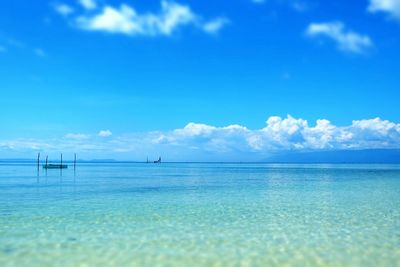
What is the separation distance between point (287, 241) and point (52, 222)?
11518mm

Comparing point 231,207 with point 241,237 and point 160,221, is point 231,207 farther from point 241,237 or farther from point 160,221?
point 241,237

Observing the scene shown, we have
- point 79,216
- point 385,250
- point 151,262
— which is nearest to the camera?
point 151,262

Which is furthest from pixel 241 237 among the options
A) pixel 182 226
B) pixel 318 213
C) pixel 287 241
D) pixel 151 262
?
pixel 318 213

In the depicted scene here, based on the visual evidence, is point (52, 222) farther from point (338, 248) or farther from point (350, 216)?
point (350, 216)

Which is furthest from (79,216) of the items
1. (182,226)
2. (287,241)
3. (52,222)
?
(287,241)

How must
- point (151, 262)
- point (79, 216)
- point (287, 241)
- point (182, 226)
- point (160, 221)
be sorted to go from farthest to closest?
point (79, 216)
point (160, 221)
point (182, 226)
point (287, 241)
point (151, 262)

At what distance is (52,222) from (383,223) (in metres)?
16.5

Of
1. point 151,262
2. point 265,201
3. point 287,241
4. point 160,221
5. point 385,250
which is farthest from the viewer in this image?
point 265,201

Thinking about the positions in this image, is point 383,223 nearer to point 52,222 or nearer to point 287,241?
point 287,241

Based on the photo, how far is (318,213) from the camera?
2264cm

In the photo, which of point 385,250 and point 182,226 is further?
point 182,226

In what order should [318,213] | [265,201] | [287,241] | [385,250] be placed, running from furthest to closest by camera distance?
[265,201] < [318,213] < [287,241] < [385,250]

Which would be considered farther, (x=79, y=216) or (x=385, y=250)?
(x=79, y=216)

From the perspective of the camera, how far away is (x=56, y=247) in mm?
14078
